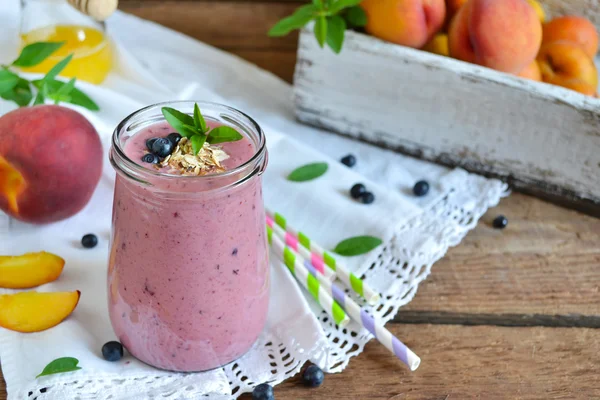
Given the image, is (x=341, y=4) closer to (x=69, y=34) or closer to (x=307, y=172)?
(x=307, y=172)

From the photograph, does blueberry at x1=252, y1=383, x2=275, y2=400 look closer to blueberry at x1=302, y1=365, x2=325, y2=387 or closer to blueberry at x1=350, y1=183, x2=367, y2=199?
blueberry at x1=302, y1=365, x2=325, y2=387

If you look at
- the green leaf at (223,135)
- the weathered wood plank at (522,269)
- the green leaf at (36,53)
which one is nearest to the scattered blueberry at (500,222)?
the weathered wood plank at (522,269)

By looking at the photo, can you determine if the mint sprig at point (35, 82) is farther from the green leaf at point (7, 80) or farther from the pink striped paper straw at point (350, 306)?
the pink striped paper straw at point (350, 306)

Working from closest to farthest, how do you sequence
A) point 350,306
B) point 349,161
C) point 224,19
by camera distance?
point 350,306, point 349,161, point 224,19

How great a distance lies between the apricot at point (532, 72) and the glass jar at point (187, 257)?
67cm

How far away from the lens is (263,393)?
0.83 metres

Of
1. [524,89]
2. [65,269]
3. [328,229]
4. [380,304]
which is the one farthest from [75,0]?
[524,89]

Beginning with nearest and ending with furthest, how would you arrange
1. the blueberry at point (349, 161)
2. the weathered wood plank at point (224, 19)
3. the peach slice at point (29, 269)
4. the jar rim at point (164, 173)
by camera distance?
the jar rim at point (164, 173), the peach slice at point (29, 269), the blueberry at point (349, 161), the weathered wood plank at point (224, 19)

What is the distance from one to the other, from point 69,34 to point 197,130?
0.75 meters

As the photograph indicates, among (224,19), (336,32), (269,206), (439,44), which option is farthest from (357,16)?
(224,19)

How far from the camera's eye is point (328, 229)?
113 centimetres

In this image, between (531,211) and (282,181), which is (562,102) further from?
Result: (282,181)

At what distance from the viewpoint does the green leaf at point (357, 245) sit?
42.1 inches

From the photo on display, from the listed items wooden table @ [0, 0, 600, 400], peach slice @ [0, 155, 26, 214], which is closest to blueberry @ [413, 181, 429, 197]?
wooden table @ [0, 0, 600, 400]
